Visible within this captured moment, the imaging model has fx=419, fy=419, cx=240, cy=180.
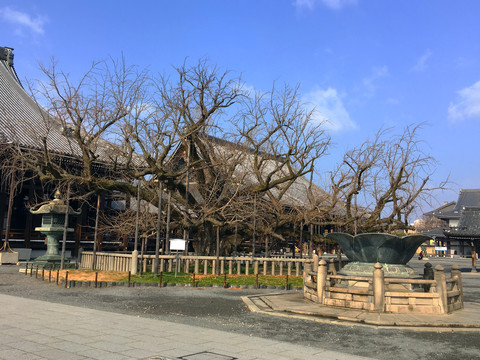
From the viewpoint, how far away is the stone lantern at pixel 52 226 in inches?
826

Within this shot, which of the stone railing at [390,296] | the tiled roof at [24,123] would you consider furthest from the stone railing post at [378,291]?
the tiled roof at [24,123]

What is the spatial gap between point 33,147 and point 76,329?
17.7 metres

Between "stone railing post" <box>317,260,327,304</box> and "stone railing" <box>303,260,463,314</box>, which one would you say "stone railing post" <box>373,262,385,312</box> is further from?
"stone railing post" <box>317,260,327,304</box>

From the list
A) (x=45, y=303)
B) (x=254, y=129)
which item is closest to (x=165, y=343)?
(x=45, y=303)

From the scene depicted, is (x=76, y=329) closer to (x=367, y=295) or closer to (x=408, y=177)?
(x=367, y=295)

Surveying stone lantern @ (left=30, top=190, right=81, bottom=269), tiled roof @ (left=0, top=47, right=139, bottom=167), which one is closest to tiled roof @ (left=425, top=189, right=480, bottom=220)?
tiled roof @ (left=0, top=47, right=139, bottom=167)

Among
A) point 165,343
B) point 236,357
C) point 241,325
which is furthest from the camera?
point 241,325

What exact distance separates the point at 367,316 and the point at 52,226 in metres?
16.8

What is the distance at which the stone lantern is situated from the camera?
68.8 ft

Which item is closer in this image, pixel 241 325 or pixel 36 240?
pixel 241 325

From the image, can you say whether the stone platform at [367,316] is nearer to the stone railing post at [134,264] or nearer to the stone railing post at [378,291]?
the stone railing post at [378,291]

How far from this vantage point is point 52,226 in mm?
21141

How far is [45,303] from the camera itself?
1078cm

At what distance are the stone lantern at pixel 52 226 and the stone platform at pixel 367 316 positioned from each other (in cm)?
1286
